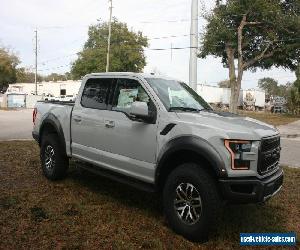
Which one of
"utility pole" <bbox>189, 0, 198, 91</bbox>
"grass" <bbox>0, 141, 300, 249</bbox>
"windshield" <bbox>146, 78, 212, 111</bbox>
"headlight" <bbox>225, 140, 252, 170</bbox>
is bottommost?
"grass" <bbox>0, 141, 300, 249</bbox>

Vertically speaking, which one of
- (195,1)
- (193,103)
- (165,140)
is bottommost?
(165,140)

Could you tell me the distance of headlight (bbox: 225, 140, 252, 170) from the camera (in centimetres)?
→ 457

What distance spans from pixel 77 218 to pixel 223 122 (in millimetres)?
2456

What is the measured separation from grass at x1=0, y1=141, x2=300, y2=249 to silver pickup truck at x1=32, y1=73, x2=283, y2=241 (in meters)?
0.48

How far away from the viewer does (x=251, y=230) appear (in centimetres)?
541

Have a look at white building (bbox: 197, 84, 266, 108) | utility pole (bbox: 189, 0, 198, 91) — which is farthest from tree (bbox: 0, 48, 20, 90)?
utility pole (bbox: 189, 0, 198, 91)

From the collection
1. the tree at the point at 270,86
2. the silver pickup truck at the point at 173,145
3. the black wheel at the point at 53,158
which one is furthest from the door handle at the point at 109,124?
the tree at the point at 270,86

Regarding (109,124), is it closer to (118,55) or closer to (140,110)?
(140,110)

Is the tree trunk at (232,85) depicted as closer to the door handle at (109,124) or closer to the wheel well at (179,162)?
the door handle at (109,124)

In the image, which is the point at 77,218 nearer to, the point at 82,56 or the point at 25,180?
the point at 25,180

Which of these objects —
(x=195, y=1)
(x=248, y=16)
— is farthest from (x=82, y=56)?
(x=195, y=1)

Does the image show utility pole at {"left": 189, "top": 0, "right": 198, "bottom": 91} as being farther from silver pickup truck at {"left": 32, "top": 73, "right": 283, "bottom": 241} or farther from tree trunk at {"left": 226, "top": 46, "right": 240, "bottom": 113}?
tree trunk at {"left": 226, "top": 46, "right": 240, "bottom": 113}

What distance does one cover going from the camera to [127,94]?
19.8ft

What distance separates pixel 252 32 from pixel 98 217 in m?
31.8
